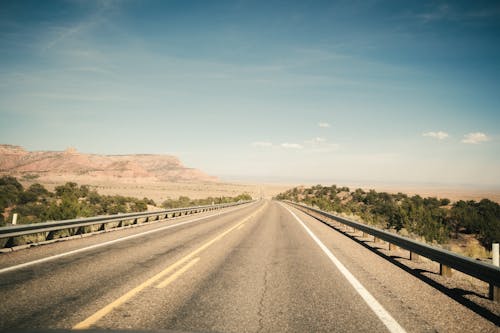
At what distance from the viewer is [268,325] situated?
400 centimetres

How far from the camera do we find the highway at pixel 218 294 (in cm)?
402

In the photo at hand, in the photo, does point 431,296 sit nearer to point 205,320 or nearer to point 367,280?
point 367,280

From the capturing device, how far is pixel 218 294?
521cm

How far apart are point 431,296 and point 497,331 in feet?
4.59

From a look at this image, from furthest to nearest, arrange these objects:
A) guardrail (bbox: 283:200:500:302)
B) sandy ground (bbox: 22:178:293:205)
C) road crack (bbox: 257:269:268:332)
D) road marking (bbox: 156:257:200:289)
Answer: sandy ground (bbox: 22:178:293:205)
road marking (bbox: 156:257:200:289)
guardrail (bbox: 283:200:500:302)
road crack (bbox: 257:269:268:332)

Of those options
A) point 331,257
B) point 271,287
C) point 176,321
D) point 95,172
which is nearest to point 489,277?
point 271,287

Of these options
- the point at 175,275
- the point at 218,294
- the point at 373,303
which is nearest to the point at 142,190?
the point at 175,275

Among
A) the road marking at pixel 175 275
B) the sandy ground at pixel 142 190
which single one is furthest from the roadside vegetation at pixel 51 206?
the sandy ground at pixel 142 190

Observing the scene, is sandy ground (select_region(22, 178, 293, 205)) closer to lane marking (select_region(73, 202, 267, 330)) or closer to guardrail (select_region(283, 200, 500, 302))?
lane marking (select_region(73, 202, 267, 330))

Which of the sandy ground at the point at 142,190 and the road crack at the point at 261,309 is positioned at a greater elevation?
the road crack at the point at 261,309

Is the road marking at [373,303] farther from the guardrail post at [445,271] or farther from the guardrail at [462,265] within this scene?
the guardrail post at [445,271]

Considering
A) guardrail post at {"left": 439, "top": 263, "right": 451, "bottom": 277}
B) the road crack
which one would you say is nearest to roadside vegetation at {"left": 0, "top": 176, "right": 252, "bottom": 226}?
the road crack

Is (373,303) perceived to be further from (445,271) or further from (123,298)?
(123,298)

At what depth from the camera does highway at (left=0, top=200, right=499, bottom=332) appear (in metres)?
4.02
